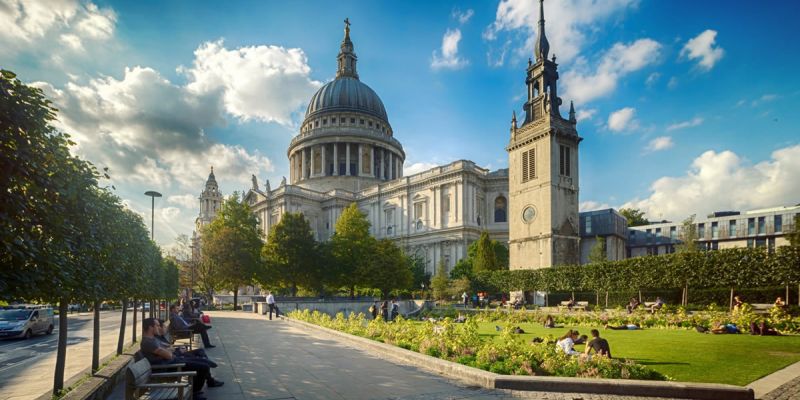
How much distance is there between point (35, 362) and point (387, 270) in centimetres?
3737

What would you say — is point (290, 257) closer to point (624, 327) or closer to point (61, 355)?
point (624, 327)

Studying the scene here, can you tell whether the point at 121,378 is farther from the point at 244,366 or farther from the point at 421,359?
the point at 421,359

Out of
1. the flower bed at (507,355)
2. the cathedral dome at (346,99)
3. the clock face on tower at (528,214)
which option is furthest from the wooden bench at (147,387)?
the cathedral dome at (346,99)

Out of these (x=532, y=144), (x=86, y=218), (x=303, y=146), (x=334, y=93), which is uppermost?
(x=334, y=93)

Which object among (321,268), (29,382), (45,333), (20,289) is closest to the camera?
(20,289)

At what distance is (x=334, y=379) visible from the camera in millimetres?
10203

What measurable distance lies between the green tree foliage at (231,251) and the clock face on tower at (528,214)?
93.8 feet

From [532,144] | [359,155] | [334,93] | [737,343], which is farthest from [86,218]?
[334,93]

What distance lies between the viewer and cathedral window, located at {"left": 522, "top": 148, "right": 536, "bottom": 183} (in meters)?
51.9

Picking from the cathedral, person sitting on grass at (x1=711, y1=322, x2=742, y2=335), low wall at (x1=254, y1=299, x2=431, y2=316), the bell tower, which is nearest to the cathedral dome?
the cathedral

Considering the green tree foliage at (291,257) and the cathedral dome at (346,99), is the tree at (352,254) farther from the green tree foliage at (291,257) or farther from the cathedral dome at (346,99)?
the cathedral dome at (346,99)

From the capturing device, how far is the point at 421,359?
11.7 meters

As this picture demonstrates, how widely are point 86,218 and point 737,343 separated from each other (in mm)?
17465

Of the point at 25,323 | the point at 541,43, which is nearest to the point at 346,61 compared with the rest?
the point at 541,43
